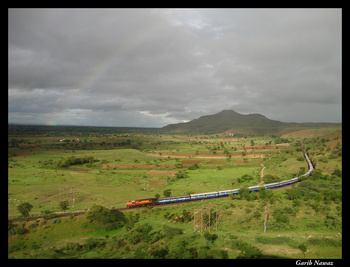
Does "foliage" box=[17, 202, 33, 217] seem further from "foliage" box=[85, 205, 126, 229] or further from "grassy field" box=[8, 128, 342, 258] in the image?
"foliage" box=[85, 205, 126, 229]

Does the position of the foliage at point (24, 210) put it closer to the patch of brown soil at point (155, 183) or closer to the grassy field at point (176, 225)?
the grassy field at point (176, 225)

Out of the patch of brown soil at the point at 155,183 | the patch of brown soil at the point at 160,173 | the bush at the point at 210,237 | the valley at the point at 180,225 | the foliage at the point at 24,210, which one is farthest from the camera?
the patch of brown soil at the point at 160,173

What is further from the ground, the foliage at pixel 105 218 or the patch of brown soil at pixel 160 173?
the foliage at pixel 105 218

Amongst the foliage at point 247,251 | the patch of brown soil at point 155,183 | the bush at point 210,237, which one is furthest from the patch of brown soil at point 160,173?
the foliage at point 247,251

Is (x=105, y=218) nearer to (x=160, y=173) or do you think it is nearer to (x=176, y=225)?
(x=176, y=225)

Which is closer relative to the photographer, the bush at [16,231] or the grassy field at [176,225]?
the grassy field at [176,225]

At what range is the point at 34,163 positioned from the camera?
66125 millimetres

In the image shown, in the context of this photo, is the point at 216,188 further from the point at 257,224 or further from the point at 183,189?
the point at 257,224

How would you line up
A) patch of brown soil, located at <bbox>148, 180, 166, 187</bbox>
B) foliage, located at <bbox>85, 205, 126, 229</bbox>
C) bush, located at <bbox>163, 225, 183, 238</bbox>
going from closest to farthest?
1. bush, located at <bbox>163, 225, 183, 238</bbox>
2. foliage, located at <bbox>85, 205, 126, 229</bbox>
3. patch of brown soil, located at <bbox>148, 180, 166, 187</bbox>

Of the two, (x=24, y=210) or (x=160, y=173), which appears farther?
(x=160, y=173)

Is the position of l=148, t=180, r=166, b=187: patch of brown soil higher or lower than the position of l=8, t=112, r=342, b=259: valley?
lower

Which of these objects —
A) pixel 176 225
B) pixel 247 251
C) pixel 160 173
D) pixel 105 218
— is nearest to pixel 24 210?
pixel 105 218

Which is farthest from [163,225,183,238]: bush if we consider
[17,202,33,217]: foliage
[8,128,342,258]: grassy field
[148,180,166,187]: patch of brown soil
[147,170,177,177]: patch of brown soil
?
[147,170,177,177]: patch of brown soil

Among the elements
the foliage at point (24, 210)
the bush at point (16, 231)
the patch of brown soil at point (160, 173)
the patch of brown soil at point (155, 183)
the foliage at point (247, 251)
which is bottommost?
the patch of brown soil at point (155, 183)
